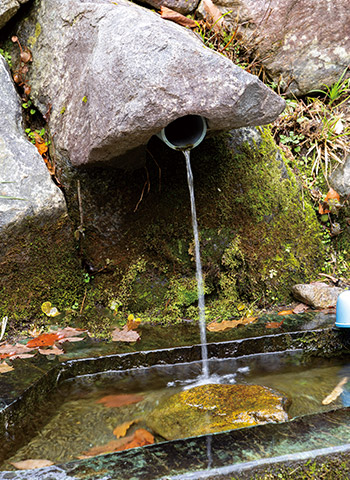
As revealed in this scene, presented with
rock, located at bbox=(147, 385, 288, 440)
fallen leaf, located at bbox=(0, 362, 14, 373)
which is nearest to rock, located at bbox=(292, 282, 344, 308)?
rock, located at bbox=(147, 385, 288, 440)

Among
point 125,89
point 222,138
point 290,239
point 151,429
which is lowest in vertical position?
point 290,239

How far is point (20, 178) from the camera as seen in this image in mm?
2912

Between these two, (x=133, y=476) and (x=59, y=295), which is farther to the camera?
(x=59, y=295)

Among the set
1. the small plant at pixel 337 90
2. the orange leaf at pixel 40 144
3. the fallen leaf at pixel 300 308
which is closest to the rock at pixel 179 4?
the small plant at pixel 337 90

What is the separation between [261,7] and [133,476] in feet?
14.9

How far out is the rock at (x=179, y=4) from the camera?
406 cm

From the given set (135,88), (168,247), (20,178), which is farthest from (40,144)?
(168,247)

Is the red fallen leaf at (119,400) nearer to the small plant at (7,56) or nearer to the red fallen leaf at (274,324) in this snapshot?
the red fallen leaf at (274,324)

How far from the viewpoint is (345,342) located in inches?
109

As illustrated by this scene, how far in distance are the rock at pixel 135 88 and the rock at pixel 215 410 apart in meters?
1.57

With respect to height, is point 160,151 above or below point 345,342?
above

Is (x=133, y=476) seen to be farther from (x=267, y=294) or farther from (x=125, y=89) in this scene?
(x=267, y=294)

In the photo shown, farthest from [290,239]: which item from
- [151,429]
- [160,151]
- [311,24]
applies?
[311,24]

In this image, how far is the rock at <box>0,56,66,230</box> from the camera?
2.82 m
